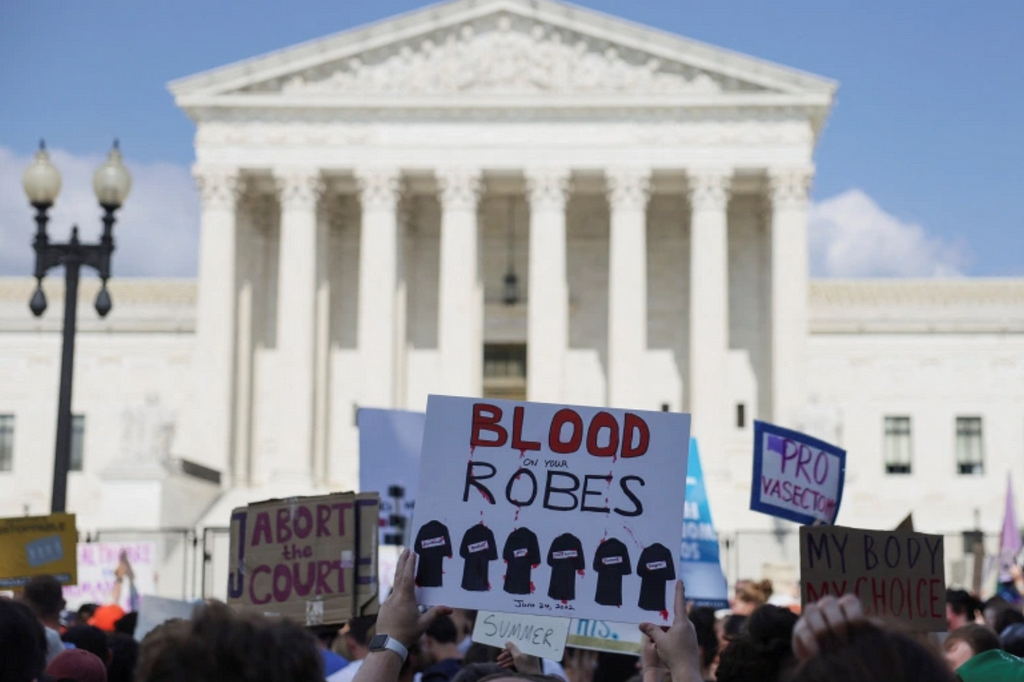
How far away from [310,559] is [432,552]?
1.66 metres

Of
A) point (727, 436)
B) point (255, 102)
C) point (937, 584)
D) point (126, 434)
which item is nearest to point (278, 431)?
point (126, 434)

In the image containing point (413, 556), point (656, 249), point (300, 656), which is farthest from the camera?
point (656, 249)

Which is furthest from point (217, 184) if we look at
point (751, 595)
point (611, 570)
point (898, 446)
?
point (611, 570)

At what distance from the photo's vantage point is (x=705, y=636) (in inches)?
465

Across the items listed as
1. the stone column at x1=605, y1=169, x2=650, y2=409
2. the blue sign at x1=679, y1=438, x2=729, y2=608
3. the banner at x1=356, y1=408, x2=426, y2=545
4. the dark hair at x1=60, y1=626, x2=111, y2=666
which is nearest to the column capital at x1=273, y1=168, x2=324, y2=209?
the stone column at x1=605, y1=169, x2=650, y2=409

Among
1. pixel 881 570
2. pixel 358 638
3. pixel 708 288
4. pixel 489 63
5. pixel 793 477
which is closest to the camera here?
pixel 881 570

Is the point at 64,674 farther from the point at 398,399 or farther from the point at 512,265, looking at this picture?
the point at 512,265

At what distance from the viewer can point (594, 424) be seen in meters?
7.37

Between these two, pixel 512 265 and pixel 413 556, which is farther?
pixel 512 265

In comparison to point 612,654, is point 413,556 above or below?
above

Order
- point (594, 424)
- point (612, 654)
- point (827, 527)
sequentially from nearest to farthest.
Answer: point (594, 424)
point (827, 527)
point (612, 654)

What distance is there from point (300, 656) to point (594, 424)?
136 inches

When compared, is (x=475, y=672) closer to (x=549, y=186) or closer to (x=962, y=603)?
(x=962, y=603)

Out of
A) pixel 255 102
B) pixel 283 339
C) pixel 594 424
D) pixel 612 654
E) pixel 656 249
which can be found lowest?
pixel 612 654
